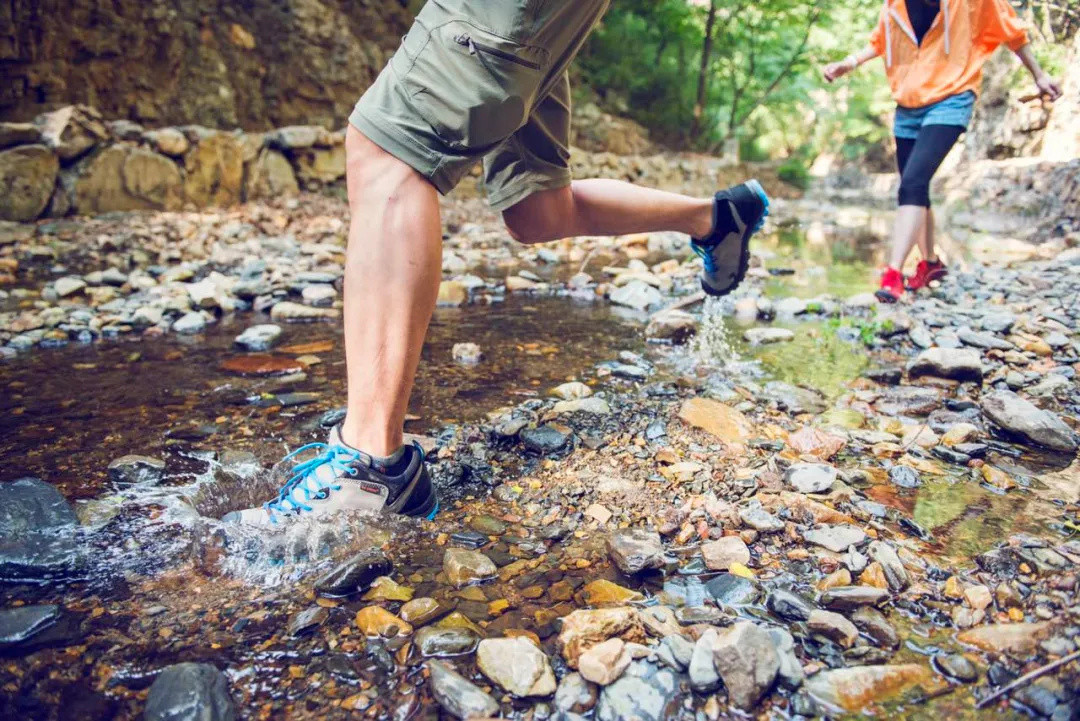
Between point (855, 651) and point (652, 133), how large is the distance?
15095mm

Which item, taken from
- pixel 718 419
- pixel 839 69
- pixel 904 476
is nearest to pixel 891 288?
pixel 839 69

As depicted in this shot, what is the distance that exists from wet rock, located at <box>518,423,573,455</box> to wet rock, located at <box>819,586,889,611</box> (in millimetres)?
888

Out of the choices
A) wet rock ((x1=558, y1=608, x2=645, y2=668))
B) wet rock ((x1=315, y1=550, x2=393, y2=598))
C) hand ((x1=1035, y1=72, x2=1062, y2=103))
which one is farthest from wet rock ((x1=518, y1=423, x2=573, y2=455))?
hand ((x1=1035, y1=72, x2=1062, y2=103))

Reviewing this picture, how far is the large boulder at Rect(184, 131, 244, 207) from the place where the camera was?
6984mm

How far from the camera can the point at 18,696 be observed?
38.6 inches

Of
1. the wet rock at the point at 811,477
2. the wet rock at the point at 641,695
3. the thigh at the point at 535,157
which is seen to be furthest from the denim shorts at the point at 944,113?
the wet rock at the point at 641,695

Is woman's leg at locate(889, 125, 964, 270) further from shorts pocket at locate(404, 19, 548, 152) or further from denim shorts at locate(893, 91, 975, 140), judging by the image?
shorts pocket at locate(404, 19, 548, 152)

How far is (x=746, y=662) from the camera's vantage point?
1.01 meters

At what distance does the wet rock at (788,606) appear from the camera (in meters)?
1.17

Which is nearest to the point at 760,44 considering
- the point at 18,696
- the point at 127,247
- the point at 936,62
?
the point at 936,62

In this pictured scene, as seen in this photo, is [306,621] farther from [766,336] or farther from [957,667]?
[766,336]

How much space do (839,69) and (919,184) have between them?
0.84 m

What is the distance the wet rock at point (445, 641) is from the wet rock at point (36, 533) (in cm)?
76

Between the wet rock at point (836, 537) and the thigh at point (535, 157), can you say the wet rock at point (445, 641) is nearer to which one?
the wet rock at point (836, 537)
